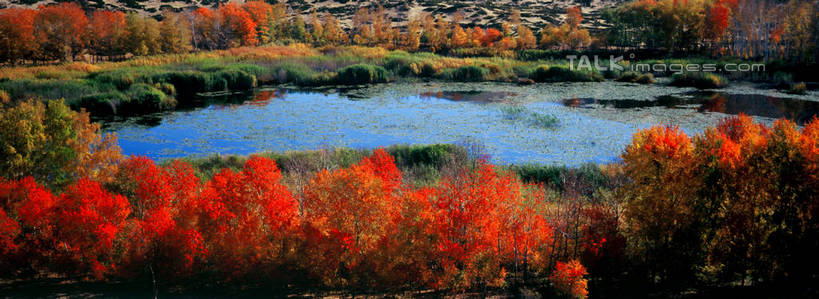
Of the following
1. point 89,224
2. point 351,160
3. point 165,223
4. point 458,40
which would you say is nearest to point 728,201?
point 351,160

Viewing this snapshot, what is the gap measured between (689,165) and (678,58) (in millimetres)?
56407

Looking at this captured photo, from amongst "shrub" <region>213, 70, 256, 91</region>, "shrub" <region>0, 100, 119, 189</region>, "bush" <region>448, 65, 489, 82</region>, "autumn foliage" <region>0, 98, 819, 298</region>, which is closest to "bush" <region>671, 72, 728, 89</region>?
"bush" <region>448, 65, 489, 82</region>

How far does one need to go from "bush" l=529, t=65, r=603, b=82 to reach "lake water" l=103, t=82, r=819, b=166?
523 centimetres

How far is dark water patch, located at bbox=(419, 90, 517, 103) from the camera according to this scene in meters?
49.1

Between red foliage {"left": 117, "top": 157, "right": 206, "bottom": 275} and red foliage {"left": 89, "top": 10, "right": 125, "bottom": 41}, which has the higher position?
red foliage {"left": 89, "top": 10, "right": 125, "bottom": 41}

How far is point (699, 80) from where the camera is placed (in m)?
53.9

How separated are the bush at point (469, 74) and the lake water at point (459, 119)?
817 centimetres

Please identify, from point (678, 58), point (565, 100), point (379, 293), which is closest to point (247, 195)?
point (379, 293)

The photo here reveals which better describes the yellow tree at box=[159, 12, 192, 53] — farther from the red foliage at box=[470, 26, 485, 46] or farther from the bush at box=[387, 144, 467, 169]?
the bush at box=[387, 144, 467, 169]

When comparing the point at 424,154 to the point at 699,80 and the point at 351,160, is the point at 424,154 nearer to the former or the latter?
the point at 351,160

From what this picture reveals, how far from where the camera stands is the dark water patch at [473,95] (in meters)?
49.1

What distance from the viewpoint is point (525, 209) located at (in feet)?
65.5

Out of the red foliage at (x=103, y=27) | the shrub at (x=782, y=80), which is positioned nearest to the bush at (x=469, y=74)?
the shrub at (x=782, y=80)

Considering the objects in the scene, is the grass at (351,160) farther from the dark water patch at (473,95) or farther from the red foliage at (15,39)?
the red foliage at (15,39)
